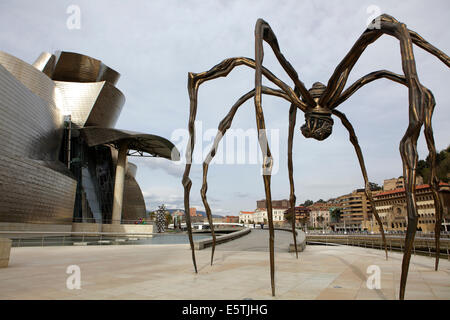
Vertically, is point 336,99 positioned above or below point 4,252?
above

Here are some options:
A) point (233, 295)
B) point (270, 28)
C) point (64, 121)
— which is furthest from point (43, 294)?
point (64, 121)

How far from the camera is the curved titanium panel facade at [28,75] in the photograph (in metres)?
35.2

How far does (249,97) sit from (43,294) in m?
4.47

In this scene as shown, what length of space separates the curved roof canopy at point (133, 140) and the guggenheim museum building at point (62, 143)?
0.13 m

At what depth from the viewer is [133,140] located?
1640 inches

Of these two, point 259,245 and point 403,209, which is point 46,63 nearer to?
point 259,245

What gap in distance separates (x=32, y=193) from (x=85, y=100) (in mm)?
18703

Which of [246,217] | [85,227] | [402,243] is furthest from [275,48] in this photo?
[246,217]

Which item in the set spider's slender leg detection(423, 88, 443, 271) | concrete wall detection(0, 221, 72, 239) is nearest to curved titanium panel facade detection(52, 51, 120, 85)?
concrete wall detection(0, 221, 72, 239)

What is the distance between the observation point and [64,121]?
40.0 m

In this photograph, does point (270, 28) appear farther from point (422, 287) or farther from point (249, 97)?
point (422, 287)

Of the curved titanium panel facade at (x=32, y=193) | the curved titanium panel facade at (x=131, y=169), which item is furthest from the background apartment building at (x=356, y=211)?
the curved titanium panel facade at (x=32, y=193)

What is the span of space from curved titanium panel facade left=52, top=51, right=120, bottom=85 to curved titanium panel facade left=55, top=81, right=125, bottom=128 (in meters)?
2.29

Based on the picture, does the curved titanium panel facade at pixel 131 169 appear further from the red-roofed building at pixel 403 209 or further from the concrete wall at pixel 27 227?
the red-roofed building at pixel 403 209
